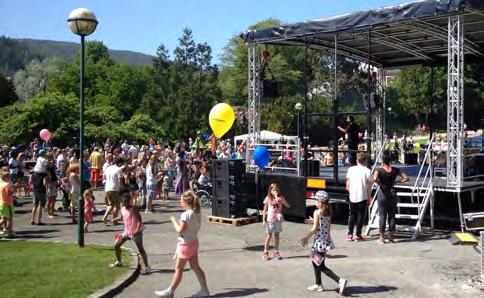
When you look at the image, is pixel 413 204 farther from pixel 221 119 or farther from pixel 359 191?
pixel 221 119

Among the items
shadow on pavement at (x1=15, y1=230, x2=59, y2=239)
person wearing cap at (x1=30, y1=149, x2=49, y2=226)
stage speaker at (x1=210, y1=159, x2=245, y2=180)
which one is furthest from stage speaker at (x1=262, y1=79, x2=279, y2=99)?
shadow on pavement at (x1=15, y1=230, x2=59, y2=239)

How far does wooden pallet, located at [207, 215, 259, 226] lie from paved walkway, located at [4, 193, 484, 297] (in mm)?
290

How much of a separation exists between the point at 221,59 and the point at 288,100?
22119mm

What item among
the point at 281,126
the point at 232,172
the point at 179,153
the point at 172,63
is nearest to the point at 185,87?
the point at 172,63

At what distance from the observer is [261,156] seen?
15.4m

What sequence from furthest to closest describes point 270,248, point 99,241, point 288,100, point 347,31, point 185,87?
point 185,87
point 288,100
point 347,31
point 99,241
point 270,248

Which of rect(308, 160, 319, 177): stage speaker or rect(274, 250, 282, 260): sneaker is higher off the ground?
rect(308, 160, 319, 177): stage speaker

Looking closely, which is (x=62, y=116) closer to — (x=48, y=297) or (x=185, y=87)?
(x=185, y=87)

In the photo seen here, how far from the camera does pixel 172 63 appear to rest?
76.8m

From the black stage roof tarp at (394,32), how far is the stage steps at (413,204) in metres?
3.55

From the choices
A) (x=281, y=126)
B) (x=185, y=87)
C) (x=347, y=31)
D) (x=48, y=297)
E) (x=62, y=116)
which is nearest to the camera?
(x=48, y=297)

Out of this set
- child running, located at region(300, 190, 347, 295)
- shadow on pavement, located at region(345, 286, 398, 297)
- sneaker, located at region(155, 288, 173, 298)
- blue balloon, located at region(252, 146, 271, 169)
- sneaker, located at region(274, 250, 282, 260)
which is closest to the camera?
sneaker, located at region(155, 288, 173, 298)

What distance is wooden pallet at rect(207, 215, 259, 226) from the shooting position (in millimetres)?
14586

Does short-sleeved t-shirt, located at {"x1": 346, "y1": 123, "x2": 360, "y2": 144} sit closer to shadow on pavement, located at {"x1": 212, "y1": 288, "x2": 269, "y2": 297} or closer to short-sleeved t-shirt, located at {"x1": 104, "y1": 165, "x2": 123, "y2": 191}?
short-sleeved t-shirt, located at {"x1": 104, "y1": 165, "x2": 123, "y2": 191}
